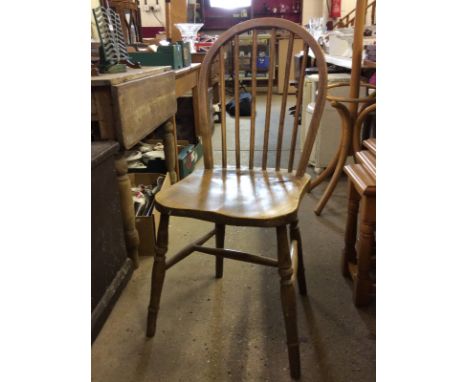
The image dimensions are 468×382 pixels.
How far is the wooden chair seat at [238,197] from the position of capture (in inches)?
38.9

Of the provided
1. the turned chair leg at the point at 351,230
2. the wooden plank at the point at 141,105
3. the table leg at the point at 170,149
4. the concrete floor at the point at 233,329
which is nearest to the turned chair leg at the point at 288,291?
the concrete floor at the point at 233,329

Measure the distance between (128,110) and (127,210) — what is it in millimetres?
389

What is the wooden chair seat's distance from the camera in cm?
99

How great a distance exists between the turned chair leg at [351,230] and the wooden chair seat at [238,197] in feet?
0.89

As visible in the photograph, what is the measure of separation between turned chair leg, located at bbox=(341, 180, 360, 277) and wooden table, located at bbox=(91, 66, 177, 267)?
0.85 metres

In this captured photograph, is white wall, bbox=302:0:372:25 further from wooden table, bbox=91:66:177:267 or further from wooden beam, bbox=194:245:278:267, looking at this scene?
wooden beam, bbox=194:245:278:267

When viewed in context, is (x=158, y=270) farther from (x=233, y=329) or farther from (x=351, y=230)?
(x=351, y=230)

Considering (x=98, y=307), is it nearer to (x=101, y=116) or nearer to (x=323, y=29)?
(x=101, y=116)

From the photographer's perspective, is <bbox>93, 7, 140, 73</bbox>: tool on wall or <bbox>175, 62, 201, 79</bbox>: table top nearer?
<bbox>93, 7, 140, 73</bbox>: tool on wall

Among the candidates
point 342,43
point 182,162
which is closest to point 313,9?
point 342,43

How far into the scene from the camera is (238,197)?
1.10m

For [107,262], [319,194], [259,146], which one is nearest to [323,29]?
[259,146]

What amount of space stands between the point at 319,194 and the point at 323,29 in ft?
6.36

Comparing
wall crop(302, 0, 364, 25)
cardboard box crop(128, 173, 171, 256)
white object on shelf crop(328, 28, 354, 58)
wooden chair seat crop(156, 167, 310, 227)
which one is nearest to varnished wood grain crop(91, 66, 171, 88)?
wooden chair seat crop(156, 167, 310, 227)
